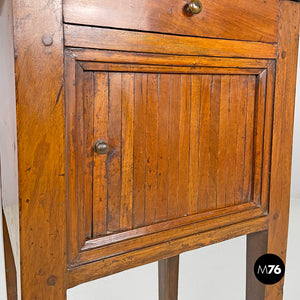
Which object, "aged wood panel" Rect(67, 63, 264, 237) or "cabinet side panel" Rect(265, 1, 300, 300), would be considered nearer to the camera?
"aged wood panel" Rect(67, 63, 264, 237)

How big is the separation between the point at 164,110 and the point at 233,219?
1.34 ft

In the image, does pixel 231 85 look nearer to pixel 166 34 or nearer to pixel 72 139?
pixel 166 34

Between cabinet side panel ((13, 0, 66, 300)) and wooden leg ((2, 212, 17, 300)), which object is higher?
cabinet side panel ((13, 0, 66, 300))

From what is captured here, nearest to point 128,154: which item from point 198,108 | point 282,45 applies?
point 198,108

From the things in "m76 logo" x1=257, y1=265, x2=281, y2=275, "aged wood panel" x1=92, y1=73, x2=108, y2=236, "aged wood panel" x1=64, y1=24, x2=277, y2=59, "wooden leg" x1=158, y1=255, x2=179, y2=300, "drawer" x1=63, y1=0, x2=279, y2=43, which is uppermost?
"drawer" x1=63, y1=0, x2=279, y2=43

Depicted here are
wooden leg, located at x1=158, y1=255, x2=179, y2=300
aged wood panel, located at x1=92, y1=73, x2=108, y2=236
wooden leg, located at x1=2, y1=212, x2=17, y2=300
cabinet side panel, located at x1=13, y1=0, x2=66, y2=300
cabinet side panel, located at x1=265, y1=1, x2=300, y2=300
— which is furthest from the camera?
wooden leg, located at x1=158, y1=255, x2=179, y2=300

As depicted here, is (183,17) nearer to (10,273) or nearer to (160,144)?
(160,144)

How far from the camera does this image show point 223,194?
1211mm

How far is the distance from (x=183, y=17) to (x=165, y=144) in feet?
1.04

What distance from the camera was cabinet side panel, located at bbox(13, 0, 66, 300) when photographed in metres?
0.85

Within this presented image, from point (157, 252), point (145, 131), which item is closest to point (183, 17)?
point (145, 131)

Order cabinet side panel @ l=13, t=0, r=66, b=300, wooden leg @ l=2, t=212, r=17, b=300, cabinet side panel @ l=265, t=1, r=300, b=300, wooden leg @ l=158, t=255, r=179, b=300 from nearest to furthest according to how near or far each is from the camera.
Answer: cabinet side panel @ l=13, t=0, r=66, b=300, cabinet side panel @ l=265, t=1, r=300, b=300, wooden leg @ l=2, t=212, r=17, b=300, wooden leg @ l=158, t=255, r=179, b=300

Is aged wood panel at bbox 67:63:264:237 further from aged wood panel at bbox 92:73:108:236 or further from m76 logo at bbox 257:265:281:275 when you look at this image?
m76 logo at bbox 257:265:281:275

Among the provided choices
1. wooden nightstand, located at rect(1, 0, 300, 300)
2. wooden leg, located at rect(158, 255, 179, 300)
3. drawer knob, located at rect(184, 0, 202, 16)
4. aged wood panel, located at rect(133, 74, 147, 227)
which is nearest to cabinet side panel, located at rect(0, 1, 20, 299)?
wooden nightstand, located at rect(1, 0, 300, 300)
